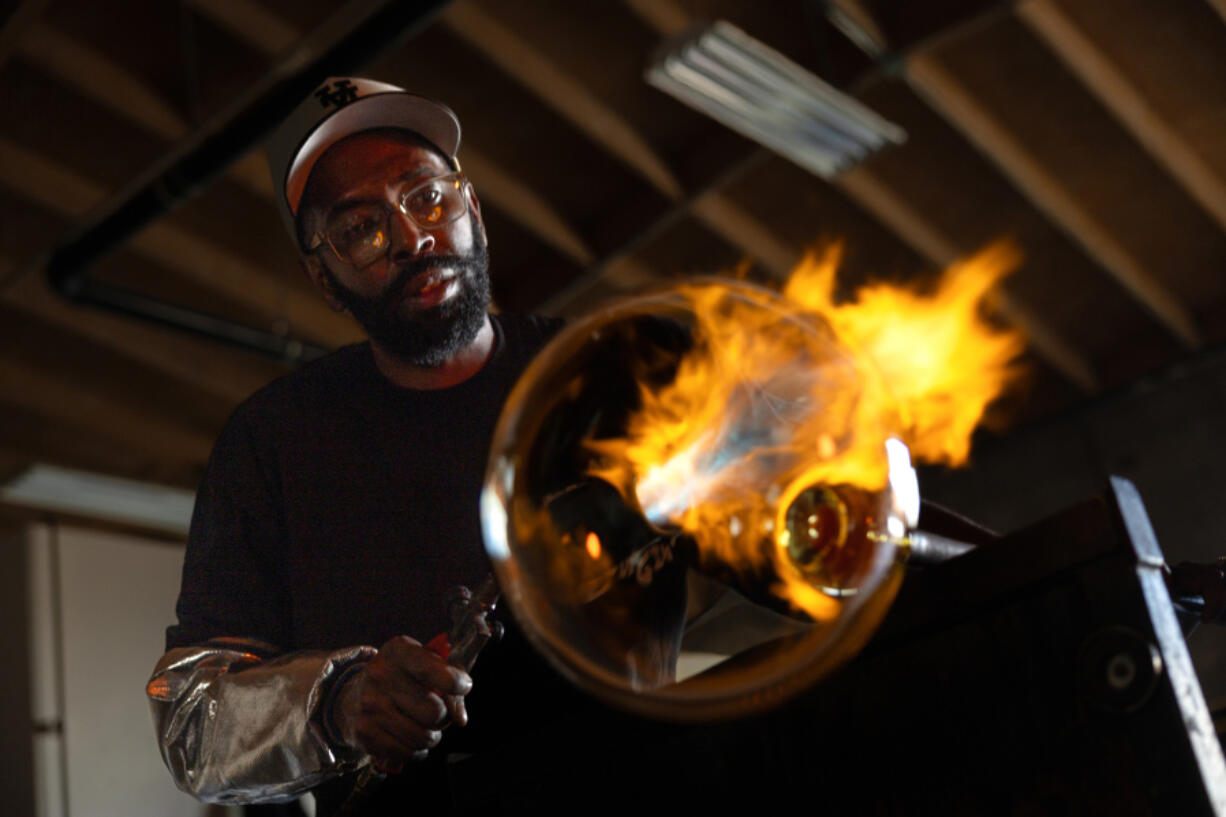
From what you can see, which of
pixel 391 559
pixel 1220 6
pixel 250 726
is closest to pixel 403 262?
pixel 391 559

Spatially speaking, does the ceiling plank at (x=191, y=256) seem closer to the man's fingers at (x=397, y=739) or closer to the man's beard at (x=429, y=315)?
the man's beard at (x=429, y=315)

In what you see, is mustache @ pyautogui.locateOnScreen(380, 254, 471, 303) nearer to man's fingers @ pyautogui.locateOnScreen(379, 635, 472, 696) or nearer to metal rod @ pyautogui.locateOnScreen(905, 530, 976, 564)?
man's fingers @ pyautogui.locateOnScreen(379, 635, 472, 696)

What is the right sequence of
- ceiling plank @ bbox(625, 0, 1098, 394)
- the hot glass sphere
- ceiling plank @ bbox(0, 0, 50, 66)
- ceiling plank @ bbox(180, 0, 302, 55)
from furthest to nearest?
ceiling plank @ bbox(625, 0, 1098, 394), ceiling plank @ bbox(180, 0, 302, 55), ceiling plank @ bbox(0, 0, 50, 66), the hot glass sphere

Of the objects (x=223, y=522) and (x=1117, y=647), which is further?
(x=223, y=522)

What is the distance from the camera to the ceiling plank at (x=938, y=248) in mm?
5117

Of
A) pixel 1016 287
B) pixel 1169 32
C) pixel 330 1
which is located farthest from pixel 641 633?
pixel 1016 287

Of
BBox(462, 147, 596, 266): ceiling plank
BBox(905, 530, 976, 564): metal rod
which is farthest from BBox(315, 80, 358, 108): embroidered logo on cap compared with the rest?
BBox(462, 147, 596, 266): ceiling plank

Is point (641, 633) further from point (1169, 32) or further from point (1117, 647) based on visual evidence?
point (1169, 32)

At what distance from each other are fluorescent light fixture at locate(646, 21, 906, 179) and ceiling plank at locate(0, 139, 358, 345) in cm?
162

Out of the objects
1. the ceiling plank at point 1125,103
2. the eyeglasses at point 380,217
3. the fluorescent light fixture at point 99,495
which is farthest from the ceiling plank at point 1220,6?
the fluorescent light fixture at point 99,495

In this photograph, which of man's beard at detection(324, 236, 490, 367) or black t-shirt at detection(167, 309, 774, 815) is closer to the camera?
black t-shirt at detection(167, 309, 774, 815)

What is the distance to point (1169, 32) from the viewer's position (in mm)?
4609

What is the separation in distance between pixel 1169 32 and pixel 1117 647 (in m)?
4.49

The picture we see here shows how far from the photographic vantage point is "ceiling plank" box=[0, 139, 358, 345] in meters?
4.29
